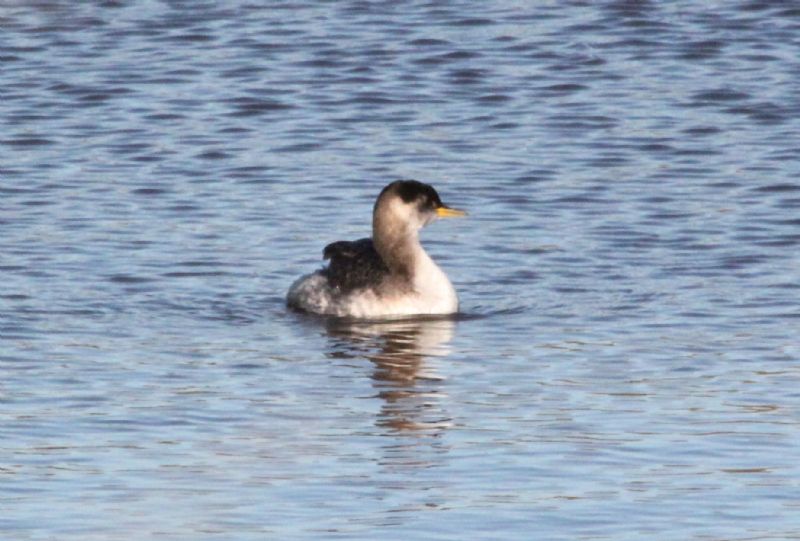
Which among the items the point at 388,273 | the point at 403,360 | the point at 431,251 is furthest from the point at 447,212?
the point at 403,360

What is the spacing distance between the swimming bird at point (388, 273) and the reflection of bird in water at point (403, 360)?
0.54ft

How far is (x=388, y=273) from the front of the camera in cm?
1527

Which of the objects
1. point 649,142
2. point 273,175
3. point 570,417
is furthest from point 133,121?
point 570,417

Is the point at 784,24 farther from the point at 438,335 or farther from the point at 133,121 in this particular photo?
the point at 438,335

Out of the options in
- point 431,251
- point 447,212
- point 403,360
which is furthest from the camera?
point 431,251

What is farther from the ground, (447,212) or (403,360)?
(447,212)

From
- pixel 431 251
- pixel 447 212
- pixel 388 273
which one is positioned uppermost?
pixel 447 212

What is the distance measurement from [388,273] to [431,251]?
1.45m

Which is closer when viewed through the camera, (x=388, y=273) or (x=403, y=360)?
(x=403, y=360)

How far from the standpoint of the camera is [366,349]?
1378cm

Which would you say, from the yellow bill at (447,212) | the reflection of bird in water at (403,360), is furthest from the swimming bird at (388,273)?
the reflection of bird in water at (403,360)

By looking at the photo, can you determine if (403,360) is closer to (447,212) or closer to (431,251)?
(447,212)

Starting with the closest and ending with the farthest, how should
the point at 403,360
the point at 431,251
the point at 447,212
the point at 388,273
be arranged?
1. the point at 403,360
2. the point at 388,273
3. the point at 447,212
4. the point at 431,251

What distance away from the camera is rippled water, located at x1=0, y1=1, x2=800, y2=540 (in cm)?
992
